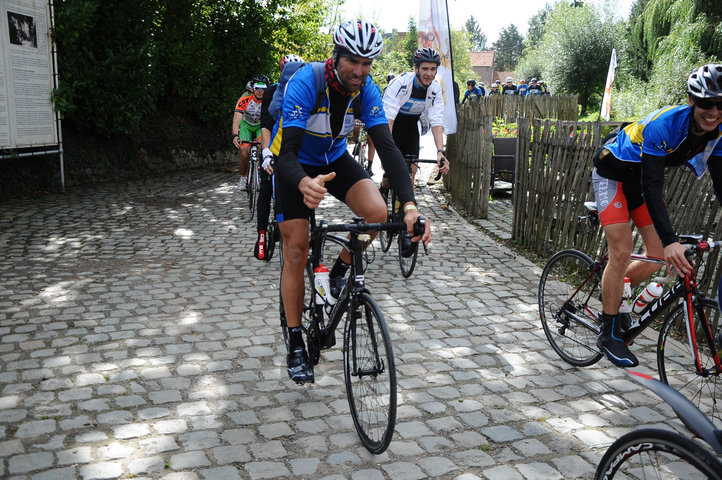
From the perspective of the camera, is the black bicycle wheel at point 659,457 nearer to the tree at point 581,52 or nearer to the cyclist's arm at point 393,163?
the cyclist's arm at point 393,163

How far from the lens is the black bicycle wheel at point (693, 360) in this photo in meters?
3.96

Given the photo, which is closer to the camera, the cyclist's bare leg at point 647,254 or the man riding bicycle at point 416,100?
the cyclist's bare leg at point 647,254

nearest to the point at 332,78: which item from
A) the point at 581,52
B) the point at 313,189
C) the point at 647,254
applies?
the point at 313,189

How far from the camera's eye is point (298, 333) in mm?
4320

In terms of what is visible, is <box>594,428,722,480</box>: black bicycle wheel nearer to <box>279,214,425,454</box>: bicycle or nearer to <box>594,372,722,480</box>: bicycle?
<box>594,372,722,480</box>: bicycle

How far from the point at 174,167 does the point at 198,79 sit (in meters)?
2.45

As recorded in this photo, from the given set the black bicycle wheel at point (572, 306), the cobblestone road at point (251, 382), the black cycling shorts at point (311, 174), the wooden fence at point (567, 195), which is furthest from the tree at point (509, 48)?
the black cycling shorts at point (311, 174)

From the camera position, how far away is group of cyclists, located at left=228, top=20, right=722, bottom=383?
12.4ft

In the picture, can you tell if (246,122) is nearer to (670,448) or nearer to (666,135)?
(666,135)

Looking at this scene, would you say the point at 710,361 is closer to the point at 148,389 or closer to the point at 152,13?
the point at 148,389

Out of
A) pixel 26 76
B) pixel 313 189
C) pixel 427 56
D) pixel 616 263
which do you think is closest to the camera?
pixel 313 189

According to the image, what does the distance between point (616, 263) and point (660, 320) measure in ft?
5.70

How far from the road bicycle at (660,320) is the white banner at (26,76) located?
9134 millimetres

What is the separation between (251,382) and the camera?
449cm
